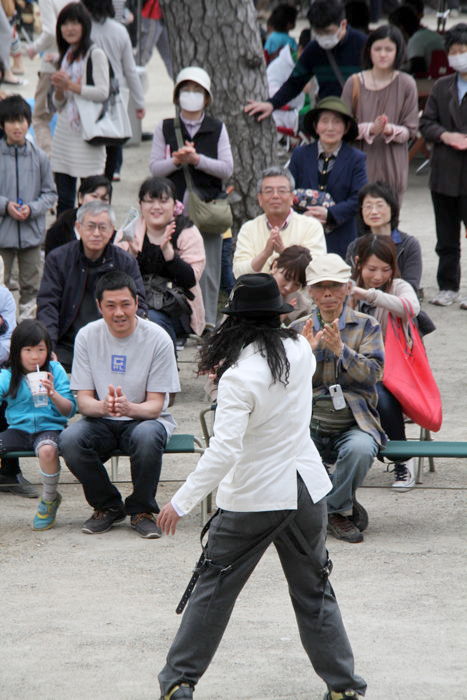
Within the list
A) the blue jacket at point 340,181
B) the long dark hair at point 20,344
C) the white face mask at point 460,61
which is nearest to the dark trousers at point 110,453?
the long dark hair at point 20,344

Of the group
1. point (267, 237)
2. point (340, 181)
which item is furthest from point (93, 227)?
point (340, 181)

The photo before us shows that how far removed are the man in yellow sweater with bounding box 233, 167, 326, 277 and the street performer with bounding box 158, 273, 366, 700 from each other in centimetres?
313

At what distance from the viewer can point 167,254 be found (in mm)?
7355

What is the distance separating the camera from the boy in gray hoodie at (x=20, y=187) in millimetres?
8508

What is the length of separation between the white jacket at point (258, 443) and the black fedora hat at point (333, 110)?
4141 mm

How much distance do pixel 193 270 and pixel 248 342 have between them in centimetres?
351

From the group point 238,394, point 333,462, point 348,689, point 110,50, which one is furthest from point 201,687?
point 110,50

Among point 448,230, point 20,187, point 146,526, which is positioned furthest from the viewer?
point 448,230

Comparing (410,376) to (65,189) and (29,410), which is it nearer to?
(29,410)

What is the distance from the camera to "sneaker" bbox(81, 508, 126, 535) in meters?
5.93

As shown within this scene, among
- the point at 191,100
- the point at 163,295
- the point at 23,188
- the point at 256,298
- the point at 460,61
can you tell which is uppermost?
the point at 460,61

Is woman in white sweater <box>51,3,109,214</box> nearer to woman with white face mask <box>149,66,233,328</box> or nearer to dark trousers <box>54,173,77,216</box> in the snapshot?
dark trousers <box>54,173,77,216</box>

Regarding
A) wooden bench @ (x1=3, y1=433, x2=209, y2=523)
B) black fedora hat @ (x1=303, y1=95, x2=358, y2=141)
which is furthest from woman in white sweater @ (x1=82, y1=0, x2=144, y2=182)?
wooden bench @ (x1=3, y1=433, x2=209, y2=523)

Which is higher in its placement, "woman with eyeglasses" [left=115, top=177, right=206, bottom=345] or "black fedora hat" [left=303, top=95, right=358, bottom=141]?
"black fedora hat" [left=303, top=95, right=358, bottom=141]
